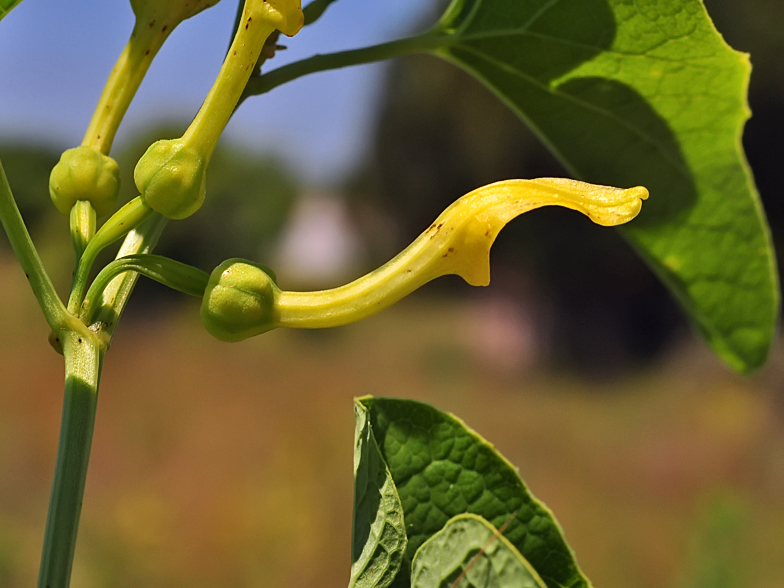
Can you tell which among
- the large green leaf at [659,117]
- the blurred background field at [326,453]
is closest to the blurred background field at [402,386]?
the blurred background field at [326,453]

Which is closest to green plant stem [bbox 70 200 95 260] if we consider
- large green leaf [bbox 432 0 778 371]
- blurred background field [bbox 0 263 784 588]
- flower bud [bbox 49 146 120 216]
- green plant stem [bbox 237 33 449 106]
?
flower bud [bbox 49 146 120 216]

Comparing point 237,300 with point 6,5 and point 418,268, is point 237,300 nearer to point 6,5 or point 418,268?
point 418,268

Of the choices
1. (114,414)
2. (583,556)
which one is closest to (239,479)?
(114,414)

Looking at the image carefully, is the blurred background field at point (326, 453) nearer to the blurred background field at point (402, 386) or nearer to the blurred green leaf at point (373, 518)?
the blurred background field at point (402, 386)

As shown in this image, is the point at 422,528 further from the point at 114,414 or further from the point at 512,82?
the point at 114,414

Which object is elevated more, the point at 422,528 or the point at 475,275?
the point at 475,275

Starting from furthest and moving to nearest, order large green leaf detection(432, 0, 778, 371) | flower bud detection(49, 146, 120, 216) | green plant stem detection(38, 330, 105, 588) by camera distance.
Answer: large green leaf detection(432, 0, 778, 371) → flower bud detection(49, 146, 120, 216) → green plant stem detection(38, 330, 105, 588)

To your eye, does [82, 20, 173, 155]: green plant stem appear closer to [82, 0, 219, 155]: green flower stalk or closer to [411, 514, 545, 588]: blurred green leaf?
[82, 0, 219, 155]: green flower stalk

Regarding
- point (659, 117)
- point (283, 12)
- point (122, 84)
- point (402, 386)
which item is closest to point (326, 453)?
point (402, 386)
